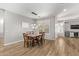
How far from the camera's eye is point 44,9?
2.66 meters

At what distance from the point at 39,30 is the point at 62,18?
86 centimetres

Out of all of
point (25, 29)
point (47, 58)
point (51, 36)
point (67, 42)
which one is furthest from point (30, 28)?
point (67, 42)

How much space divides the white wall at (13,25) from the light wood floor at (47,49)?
228mm

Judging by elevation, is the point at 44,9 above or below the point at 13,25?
above

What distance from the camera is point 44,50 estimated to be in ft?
9.18

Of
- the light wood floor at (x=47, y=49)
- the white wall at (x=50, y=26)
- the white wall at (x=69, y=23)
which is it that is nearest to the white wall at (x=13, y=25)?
the light wood floor at (x=47, y=49)

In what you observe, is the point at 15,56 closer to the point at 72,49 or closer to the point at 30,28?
the point at 30,28

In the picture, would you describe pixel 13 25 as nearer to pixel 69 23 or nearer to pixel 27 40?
pixel 27 40

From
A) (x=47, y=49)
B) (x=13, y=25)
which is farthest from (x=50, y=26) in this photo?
(x=13, y=25)

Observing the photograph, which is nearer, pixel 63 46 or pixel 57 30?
pixel 63 46

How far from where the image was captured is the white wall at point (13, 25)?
2680 millimetres

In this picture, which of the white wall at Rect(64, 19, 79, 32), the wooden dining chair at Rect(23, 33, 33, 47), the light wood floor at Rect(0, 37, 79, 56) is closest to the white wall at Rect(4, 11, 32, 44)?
the wooden dining chair at Rect(23, 33, 33, 47)

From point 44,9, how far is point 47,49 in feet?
4.13

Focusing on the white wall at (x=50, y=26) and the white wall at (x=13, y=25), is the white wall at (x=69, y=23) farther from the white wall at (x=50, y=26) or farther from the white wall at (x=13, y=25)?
the white wall at (x=13, y=25)
